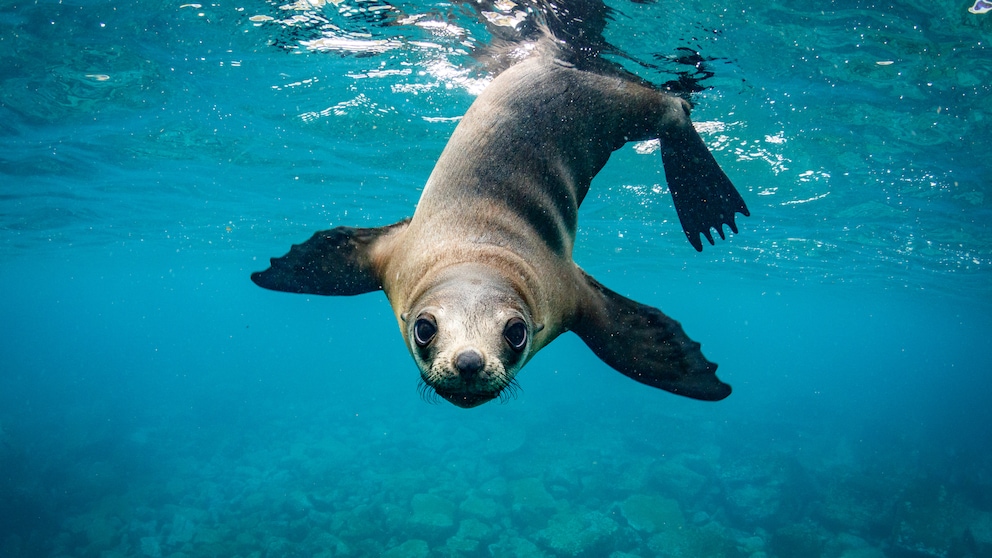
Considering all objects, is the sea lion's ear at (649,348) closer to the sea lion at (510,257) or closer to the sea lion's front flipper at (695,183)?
the sea lion at (510,257)

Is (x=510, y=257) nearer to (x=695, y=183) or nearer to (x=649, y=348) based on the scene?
(x=649, y=348)

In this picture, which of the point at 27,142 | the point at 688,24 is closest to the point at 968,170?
the point at 688,24

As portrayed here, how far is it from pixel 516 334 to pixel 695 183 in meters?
3.24

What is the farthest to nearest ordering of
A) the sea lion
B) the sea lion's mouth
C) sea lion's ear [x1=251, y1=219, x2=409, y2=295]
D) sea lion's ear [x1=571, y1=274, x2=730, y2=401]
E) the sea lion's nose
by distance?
1. sea lion's ear [x1=251, y1=219, x2=409, y2=295]
2. sea lion's ear [x1=571, y1=274, x2=730, y2=401]
3. the sea lion
4. the sea lion's mouth
5. the sea lion's nose

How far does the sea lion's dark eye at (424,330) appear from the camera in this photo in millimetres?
2344

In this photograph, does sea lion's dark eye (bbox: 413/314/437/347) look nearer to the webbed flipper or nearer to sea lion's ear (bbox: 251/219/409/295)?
sea lion's ear (bbox: 251/219/409/295)

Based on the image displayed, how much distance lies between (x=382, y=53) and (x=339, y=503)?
11216 millimetres

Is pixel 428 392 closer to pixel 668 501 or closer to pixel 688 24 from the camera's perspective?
pixel 688 24

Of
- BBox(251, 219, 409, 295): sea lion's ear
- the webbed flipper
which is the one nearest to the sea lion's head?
BBox(251, 219, 409, 295): sea lion's ear

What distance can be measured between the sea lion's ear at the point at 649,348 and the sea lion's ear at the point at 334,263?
4.90 ft

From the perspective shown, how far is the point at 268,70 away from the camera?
9375 millimetres

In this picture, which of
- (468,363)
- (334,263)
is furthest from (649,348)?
(334,263)

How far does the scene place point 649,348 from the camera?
11.8ft

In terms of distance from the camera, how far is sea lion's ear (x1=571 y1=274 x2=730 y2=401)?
3.55 metres
